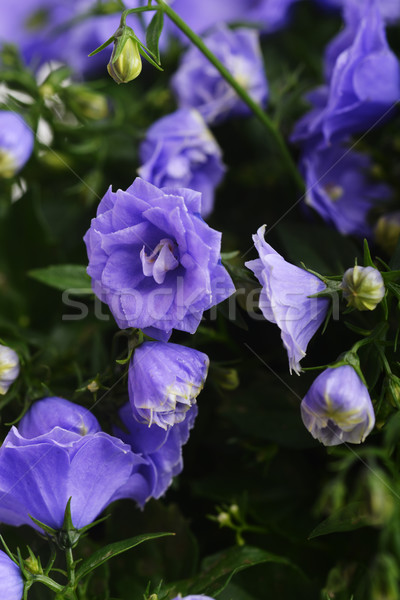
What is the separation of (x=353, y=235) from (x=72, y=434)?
0.92 ft

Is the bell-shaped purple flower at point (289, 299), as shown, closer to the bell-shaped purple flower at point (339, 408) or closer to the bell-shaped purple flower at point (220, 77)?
the bell-shaped purple flower at point (339, 408)

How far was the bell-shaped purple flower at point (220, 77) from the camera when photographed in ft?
1.90

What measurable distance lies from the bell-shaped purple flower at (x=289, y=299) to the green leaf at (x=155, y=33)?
0.13 metres

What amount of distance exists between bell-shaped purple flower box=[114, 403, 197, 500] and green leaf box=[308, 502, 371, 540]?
9cm

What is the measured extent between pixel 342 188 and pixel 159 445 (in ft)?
0.93

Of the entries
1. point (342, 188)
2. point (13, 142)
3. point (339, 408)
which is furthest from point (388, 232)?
point (13, 142)

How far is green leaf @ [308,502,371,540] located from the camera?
0.39 meters

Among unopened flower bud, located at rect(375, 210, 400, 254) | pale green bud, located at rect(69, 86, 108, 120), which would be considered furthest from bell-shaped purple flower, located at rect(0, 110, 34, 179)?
unopened flower bud, located at rect(375, 210, 400, 254)


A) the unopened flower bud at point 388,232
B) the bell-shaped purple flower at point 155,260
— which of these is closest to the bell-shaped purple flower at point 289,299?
the bell-shaped purple flower at point 155,260

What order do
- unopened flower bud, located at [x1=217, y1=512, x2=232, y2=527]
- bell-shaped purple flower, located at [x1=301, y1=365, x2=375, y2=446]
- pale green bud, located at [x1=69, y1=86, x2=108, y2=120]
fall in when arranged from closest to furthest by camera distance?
bell-shaped purple flower, located at [x1=301, y1=365, x2=375, y2=446]
unopened flower bud, located at [x1=217, y1=512, x2=232, y2=527]
pale green bud, located at [x1=69, y1=86, x2=108, y2=120]

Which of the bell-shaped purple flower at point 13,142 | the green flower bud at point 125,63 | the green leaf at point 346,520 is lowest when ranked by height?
the green leaf at point 346,520

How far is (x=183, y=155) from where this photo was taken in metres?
0.54

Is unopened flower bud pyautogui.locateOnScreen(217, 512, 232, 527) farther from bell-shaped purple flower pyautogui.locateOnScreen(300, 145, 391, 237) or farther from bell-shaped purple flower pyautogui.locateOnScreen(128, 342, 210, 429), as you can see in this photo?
bell-shaped purple flower pyautogui.locateOnScreen(300, 145, 391, 237)

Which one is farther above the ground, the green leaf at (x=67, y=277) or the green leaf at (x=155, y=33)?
the green leaf at (x=155, y=33)
